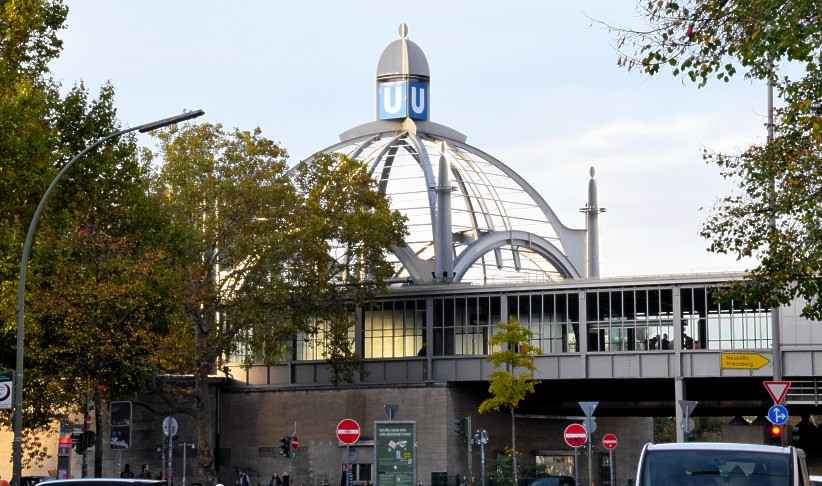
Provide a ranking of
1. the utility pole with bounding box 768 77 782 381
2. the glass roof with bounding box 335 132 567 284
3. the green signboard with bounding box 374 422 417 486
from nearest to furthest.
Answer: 1. the utility pole with bounding box 768 77 782 381
2. the green signboard with bounding box 374 422 417 486
3. the glass roof with bounding box 335 132 567 284

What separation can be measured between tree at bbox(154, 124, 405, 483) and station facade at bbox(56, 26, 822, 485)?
4101 millimetres

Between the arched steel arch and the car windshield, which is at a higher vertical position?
the arched steel arch

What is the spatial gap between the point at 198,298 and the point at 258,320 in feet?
8.11

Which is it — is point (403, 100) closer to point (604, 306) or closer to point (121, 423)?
point (604, 306)

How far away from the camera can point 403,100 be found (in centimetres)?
7838

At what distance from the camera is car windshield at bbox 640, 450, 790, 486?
1711 centimetres

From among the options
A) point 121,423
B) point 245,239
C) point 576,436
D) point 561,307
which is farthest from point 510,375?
point 121,423

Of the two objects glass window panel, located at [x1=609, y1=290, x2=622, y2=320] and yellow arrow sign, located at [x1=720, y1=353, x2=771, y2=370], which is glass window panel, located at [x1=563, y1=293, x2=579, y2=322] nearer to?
glass window panel, located at [x1=609, y1=290, x2=622, y2=320]

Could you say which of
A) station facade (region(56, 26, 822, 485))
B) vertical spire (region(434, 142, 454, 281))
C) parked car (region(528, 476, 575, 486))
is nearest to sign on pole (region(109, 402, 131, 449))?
parked car (region(528, 476, 575, 486))

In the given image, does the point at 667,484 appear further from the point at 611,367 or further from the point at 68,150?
the point at 611,367

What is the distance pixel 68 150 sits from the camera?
1572 inches

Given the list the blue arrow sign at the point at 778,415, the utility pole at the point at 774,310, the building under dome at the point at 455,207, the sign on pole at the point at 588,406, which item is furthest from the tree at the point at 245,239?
the blue arrow sign at the point at 778,415

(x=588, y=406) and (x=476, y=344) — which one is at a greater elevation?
(x=476, y=344)

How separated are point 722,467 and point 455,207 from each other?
56.0 metres
